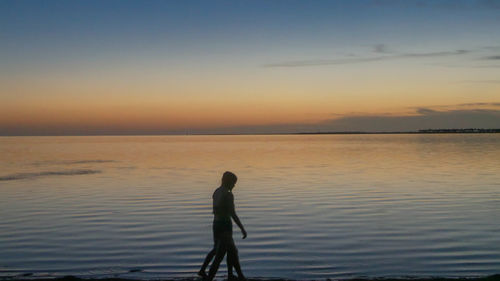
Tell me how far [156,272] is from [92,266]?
2030 millimetres

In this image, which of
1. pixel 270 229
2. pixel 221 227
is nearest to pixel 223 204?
pixel 221 227

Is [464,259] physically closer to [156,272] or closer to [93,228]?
[156,272]

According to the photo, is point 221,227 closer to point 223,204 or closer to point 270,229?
point 223,204

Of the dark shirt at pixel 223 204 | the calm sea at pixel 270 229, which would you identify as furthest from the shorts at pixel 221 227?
the calm sea at pixel 270 229

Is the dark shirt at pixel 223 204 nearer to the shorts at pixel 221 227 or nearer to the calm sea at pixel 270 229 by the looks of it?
the shorts at pixel 221 227

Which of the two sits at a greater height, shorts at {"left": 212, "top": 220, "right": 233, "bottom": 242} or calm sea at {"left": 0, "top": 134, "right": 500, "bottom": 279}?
shorts at {"left": 212, "top": 220, "right": 233, "bottom": 242}

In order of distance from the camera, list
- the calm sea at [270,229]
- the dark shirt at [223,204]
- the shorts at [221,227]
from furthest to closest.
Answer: the calm sea at [270,229]
the shorts at [221,227]
the dark shirt at [223,204]

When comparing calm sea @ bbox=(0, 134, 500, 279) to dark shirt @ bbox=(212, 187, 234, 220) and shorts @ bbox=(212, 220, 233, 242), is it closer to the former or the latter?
shorts @ bbox=(212, 220, 233, 242)

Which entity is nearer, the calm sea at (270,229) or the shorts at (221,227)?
the shorts at (221,227)

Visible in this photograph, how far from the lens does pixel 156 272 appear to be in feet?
42.1

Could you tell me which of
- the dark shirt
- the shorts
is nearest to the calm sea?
the shorts

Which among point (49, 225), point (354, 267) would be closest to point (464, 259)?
point (354, 267)

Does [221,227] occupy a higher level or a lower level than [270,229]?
higher

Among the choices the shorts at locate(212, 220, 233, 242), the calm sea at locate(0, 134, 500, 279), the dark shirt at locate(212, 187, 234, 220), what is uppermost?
the dark shirt at locate(212, 187, 234, 220)
